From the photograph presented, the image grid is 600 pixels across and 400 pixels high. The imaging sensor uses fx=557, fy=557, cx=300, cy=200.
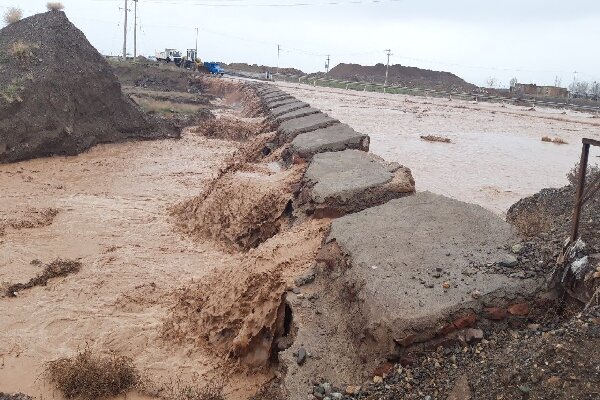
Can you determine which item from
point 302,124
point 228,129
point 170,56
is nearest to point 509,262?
point 302,124

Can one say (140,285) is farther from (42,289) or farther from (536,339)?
(536,339)

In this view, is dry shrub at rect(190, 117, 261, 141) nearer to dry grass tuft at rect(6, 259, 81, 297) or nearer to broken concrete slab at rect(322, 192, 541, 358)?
dry grass tuft at rect(6, 259, 81, 297)

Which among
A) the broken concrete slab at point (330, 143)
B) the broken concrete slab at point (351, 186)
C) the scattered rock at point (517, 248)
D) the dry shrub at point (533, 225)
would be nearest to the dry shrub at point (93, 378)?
the broken concrete slab at point (351, 186)

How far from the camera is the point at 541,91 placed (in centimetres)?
4725

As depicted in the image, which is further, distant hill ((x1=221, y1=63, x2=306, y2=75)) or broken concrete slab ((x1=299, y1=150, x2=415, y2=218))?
distant hill ((x1=221, y1=63, x2=306, y2=75))

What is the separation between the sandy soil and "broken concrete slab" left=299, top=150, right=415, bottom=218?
1330mm

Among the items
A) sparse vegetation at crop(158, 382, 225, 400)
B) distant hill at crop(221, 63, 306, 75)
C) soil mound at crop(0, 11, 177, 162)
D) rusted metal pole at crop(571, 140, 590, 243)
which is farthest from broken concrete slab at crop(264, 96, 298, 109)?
distant hill at crop(221, 63, 306, 75)

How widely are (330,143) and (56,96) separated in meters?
8.59

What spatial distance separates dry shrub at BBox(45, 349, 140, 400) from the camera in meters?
4.07

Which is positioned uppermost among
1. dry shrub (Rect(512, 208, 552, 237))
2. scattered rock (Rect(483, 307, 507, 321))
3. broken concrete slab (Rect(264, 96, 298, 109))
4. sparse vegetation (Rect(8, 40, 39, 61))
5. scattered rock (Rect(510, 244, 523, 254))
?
sparse vegetation (Rect(8, 40, 39, 61))

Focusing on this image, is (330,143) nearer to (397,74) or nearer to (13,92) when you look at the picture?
(13,92)

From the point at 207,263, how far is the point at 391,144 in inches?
337

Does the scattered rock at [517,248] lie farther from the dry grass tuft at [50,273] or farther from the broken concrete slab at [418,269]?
the dry grass tuft at [50,273]

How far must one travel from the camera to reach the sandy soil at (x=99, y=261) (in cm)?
476
